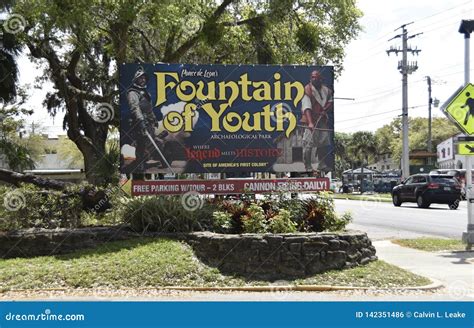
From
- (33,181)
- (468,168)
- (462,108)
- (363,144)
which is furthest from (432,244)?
(363,144)

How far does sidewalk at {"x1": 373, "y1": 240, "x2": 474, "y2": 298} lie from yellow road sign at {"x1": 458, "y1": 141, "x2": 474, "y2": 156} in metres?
2.30

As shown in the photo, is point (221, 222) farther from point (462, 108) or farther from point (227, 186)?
point (462, 108)

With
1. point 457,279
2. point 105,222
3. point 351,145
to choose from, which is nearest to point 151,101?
point 105,222

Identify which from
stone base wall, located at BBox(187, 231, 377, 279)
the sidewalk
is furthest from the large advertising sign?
the sidewalk

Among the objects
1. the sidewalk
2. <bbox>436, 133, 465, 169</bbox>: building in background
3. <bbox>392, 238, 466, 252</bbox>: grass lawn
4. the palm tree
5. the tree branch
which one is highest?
the palm tree

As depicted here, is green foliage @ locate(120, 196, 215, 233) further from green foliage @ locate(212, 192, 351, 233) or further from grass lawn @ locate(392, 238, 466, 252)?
grass lawn @ locate(392, 238, 466, 252)

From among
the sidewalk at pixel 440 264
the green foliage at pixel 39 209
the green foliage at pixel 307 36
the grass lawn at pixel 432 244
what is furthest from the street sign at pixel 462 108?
the green foliage at pixel 39 209

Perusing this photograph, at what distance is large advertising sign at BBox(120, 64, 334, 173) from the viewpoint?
38.3 ft

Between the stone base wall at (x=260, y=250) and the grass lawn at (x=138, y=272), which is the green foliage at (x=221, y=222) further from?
the grass lawn at (x=138, y=272)

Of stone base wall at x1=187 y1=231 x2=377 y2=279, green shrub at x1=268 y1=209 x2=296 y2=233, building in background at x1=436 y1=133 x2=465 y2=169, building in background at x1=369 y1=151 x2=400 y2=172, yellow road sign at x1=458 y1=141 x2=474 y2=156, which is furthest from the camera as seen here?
building in background at x1=369 y1=151 x2=400 y2=172

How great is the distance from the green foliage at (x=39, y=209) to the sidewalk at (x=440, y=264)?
21.9 ft

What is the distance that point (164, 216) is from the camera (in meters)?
10.8

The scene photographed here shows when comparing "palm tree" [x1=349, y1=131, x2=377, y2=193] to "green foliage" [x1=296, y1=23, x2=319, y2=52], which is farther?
"palm tree" [x1=349, y1=131, x2=377, y2=193]

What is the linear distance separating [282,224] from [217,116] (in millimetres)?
2879
